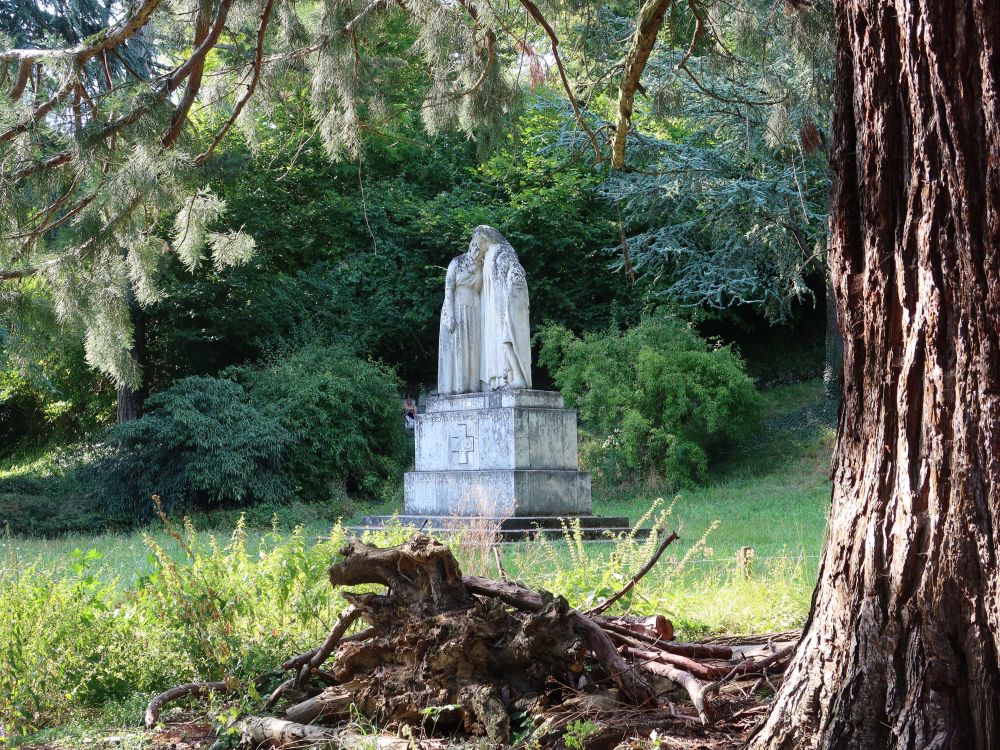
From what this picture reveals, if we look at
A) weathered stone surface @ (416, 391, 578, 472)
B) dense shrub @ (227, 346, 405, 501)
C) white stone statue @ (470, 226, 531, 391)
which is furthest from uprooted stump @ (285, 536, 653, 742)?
dense shrub @ (227, 346, 405, 501)

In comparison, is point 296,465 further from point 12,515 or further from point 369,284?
point 369,284

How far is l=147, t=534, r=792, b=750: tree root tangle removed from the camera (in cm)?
280

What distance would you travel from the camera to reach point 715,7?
639cm

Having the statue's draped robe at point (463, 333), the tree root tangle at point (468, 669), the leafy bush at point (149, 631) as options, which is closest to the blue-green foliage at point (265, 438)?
the statue's draped robe at point (463, 333)

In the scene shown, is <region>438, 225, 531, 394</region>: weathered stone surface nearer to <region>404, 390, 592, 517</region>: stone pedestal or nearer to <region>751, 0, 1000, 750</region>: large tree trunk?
<region>404, 390, 592, 517</region>: stone pedestal

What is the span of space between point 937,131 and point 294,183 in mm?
→ 20344

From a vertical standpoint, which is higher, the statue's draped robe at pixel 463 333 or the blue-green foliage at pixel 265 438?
the statue's draped robe at pixel 463 333

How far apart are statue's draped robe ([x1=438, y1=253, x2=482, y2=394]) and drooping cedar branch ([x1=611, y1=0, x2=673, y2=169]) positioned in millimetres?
7475

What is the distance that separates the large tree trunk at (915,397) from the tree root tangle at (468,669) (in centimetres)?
60

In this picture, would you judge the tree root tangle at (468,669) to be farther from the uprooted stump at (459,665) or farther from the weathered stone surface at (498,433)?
the weathered stone surface at (498,433)

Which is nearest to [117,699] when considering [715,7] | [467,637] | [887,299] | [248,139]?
[467,637]

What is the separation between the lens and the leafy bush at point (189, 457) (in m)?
14.8

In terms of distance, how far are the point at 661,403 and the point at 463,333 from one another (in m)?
6.25

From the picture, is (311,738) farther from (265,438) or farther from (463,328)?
(265,438)
